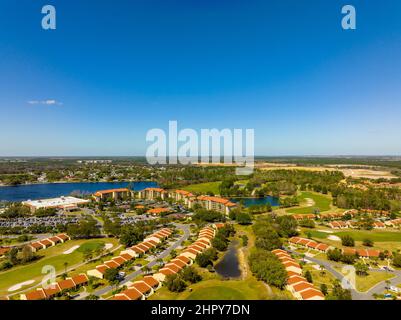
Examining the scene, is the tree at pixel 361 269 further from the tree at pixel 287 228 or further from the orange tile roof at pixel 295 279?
the tree at pixel 287 228

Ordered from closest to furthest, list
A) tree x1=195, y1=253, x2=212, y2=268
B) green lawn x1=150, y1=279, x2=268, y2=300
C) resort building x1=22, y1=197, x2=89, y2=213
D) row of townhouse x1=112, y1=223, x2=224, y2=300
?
row of townhouse x1=112, y1=223, x2=224, y2=300
green lawn x1=150, y1=279, x2=268, y2=300
tree x1=195, y1=253, x2=212, y2=268
resort building x1=22, y1=197, x2=89, y2=213

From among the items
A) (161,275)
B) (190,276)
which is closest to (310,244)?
(190,276)

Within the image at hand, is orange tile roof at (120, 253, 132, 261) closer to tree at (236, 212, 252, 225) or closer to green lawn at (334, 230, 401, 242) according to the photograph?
tree at (236, 212, 252, 225)

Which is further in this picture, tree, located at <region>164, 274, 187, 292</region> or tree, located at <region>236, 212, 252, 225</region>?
tree, located at <region>236, 212, 252, 225</region>

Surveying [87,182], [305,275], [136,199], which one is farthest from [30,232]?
[87,182]

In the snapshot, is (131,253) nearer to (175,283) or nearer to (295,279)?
(175,283)

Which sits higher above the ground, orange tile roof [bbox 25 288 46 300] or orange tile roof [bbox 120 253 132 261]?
orange tile roof [bbox 25 288 46 300]

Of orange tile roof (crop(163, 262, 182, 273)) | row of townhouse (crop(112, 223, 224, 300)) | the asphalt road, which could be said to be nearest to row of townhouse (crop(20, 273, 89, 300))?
the asphalt road

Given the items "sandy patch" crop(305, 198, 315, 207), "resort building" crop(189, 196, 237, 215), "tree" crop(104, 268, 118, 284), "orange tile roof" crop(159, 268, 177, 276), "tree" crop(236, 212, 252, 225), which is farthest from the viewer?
"sandy patch" crop(305, 198, 315, 207)
